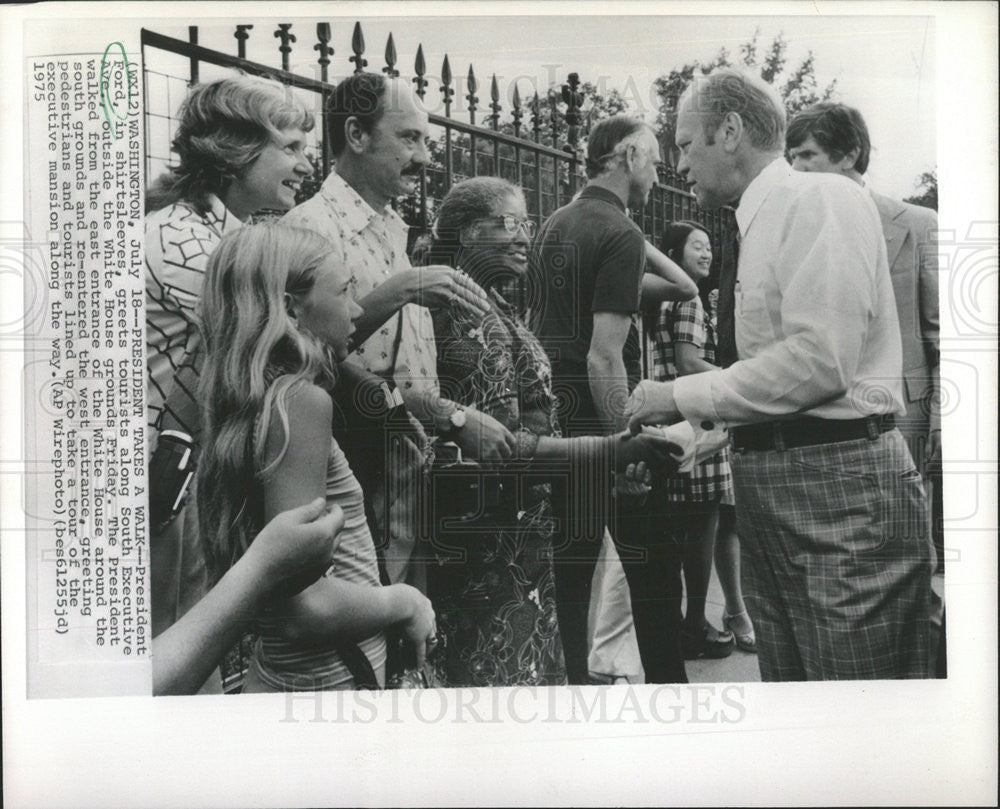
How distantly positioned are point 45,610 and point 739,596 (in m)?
2.72

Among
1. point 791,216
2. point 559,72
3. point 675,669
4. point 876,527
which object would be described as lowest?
point 675,669

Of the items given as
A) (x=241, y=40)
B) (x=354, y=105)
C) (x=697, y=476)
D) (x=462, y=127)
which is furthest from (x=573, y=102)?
(x=697, y=476)

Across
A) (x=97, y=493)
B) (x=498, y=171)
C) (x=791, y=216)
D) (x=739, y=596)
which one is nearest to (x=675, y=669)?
(x=739, y=596)

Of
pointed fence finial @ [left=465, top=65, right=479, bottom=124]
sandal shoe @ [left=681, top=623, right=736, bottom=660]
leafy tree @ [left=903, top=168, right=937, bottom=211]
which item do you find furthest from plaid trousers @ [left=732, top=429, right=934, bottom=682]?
pointed fence finial @ [left=465, top=65, right=479, bottom=124]

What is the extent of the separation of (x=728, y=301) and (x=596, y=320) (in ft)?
1.69

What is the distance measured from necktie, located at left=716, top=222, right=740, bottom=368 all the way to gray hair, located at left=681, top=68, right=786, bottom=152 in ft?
1.20

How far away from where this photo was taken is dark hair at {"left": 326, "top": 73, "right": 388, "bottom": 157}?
339 cm

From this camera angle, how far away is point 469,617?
345cm

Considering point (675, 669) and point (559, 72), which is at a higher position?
point (559, 72)

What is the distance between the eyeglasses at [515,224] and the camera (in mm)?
3406

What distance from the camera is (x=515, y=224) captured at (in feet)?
11.2

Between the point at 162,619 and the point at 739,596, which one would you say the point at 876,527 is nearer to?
the point at 739,596

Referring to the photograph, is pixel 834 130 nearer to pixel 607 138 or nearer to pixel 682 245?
pixel 682 245

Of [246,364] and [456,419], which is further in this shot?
[456,419]
